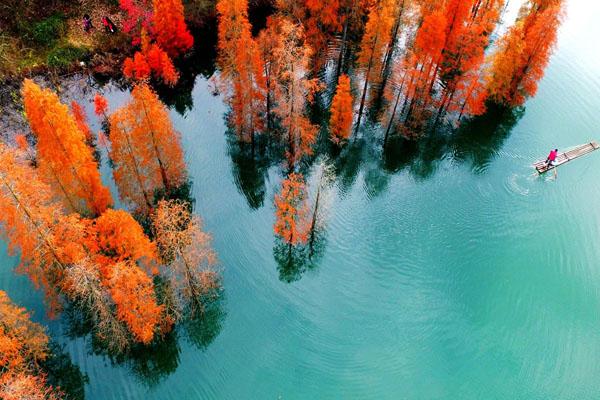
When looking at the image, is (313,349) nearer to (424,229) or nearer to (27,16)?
(424,229)

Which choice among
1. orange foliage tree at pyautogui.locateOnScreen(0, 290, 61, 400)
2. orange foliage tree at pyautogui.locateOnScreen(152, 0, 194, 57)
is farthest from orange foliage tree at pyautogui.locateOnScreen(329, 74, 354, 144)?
orange foliage tree at pyautogui.locateOnScreen(0, 290, 61, 400)

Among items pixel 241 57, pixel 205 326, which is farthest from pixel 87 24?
pixel 205 326

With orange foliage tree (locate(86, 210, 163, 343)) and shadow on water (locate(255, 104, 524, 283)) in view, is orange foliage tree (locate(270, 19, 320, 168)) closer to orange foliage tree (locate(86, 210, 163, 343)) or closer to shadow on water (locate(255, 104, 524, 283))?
shadow on water (locate(255, 104, 524, 283))

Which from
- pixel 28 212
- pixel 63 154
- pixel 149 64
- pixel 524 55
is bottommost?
pixel 149 64

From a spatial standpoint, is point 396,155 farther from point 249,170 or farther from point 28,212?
point 28,212

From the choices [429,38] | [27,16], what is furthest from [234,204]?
[27,16]

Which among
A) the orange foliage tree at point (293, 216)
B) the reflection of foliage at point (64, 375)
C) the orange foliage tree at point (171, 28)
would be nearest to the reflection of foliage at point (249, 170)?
the orange foliage tree at point (293, 216)
